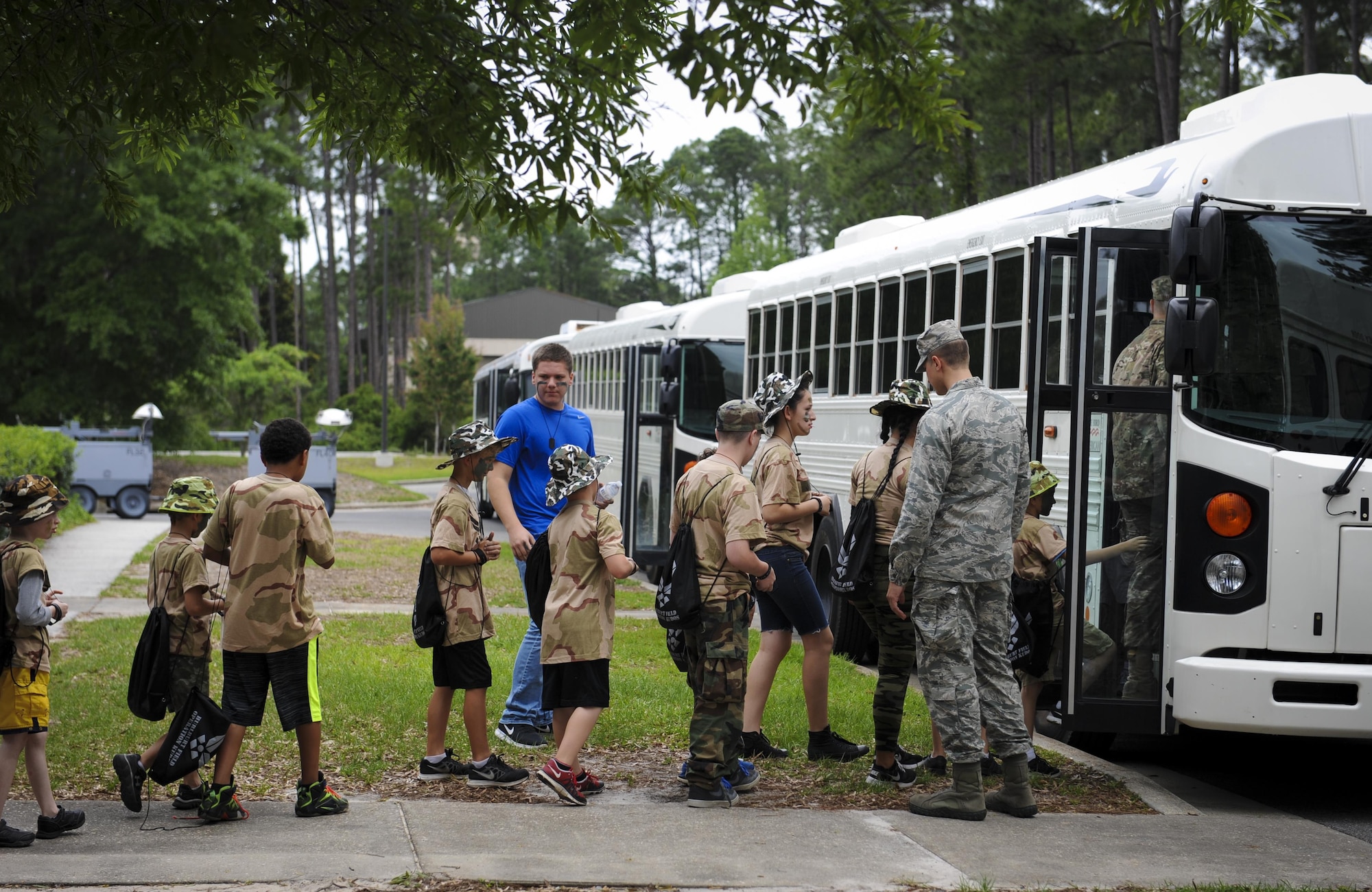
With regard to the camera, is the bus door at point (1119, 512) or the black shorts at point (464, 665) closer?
the black shorts at point (464, 665)

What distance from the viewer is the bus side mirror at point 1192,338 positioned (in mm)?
6426

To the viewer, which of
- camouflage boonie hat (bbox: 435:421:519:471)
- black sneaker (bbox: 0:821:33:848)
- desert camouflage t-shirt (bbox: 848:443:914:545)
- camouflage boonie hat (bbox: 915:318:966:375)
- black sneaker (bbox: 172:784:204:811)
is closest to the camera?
black sneaker (bbox: 0:821:33:848)

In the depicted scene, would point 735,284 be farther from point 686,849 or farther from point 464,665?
point 686,849

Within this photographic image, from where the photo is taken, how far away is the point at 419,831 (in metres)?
6.06

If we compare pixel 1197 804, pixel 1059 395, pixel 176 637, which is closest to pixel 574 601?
pixel 176 637

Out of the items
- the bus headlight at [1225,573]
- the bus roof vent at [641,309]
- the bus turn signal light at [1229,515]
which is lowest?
the bus headlight at [1225,573]

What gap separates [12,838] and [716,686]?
285 cm

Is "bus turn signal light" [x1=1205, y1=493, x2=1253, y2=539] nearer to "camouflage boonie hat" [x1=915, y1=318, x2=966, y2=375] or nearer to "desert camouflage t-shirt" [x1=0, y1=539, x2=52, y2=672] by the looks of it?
"camouflage boonie hat" [x1=915, y1=318, x2=966, y2=375]

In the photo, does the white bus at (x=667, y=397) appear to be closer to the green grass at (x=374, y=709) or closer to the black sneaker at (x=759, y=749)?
the green grass at (x=374, y=709)

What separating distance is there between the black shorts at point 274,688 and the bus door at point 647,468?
974 centimetres

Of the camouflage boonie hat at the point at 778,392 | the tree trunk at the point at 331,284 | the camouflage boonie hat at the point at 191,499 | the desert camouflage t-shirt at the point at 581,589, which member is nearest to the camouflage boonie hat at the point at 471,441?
the desert camouflage t-shirt at the point at 581,589

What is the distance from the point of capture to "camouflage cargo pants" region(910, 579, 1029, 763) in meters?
6.48

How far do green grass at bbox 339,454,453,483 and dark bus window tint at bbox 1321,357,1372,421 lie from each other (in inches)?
1379

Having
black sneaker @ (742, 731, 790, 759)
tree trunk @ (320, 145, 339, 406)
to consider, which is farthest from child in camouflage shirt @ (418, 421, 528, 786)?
tree trunk @ (320, 145, 339, 406)
